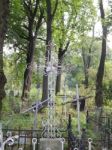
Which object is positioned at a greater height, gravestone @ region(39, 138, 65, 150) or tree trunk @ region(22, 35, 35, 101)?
tree trunk @ region(22, 35, 35, 101)

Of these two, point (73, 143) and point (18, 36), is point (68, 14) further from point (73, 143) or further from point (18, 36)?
point (73, 143)

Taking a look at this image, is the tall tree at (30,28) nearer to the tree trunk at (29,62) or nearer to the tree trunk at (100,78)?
the tree trunk at (29,62)

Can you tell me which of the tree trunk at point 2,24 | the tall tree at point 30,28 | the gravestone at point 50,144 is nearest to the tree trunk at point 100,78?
the tree trunk at point 2,24

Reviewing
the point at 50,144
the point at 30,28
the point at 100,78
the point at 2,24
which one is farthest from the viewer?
the point at 30,28

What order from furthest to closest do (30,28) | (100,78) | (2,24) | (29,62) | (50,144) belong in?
(30,28)
(29,62)
(100,78)
(2,24)
(50,144)

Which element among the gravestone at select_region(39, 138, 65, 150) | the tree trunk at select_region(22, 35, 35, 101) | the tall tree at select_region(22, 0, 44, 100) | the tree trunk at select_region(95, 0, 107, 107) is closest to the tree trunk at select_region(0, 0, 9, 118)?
the gravestone at select_region(39, 138, 65, 150)

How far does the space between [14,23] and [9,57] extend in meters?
4.43

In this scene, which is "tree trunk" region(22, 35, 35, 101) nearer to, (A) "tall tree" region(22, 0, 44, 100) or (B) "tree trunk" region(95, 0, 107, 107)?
(A) "tall tree" region(22, 0, 44, 100)

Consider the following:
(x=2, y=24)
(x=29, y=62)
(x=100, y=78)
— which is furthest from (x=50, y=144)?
(x=29, y=62)

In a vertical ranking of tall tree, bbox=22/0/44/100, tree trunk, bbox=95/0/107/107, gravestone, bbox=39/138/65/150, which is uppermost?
tall tree, bbox=22/0/44/100

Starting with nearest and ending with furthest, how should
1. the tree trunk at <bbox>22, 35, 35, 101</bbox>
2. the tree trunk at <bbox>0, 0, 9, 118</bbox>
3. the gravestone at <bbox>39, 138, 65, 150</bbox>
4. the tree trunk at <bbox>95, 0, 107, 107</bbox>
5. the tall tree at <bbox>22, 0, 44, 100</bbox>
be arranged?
the gravestone at <bbox>39, 138, 65, 150</bbox>, the tree trunk at <bbox>0, 0, 9, 118</bbox>, the tree trunk at <bbox>95, 0, 107, 107</bbox>, the tree trunk at <bbox>22, 35, 35, 101</bbox>, the tall tree at <bbox>22, 0, 44, 100</bbox>

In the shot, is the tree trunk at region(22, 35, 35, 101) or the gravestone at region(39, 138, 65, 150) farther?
the tree trunk at region(22, 35, 35, 101)

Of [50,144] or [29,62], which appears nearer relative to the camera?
[50,144]

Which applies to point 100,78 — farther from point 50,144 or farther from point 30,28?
point 30,28
